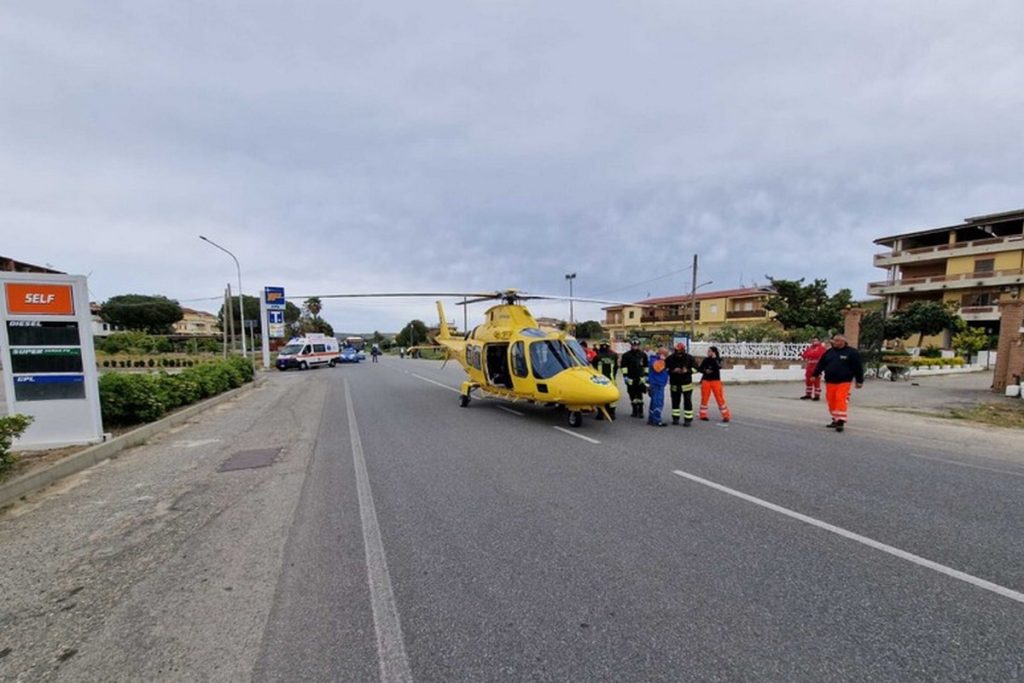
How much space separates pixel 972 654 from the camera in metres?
2.35

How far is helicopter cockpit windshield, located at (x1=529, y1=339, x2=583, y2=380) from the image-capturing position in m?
8.76

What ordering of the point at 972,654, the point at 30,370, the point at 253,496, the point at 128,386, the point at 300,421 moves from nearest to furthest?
the point at 972,654 → the point at 253,496 → the point at 30,370 → the point at 128,386 → the point at 300,421

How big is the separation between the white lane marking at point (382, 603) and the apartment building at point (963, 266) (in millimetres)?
49027

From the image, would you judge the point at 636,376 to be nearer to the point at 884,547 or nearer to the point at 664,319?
the point at 884,547

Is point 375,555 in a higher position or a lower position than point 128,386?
lower

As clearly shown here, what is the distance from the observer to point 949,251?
40594mm

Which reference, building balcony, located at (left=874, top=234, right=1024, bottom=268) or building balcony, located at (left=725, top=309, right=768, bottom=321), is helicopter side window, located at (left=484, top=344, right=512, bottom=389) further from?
building balcony, located at (left=874, top=234, right=1024, bottom=268)

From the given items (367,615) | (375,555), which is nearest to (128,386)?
(375,555)

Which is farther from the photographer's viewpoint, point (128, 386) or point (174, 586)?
point (128, 386)

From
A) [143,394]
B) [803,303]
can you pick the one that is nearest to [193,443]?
[143,394]

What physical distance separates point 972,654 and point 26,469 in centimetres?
926

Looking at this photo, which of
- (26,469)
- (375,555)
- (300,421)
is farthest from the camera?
(300,421)

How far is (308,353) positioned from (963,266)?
55.4m

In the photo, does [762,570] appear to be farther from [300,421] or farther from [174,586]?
[300,421]
